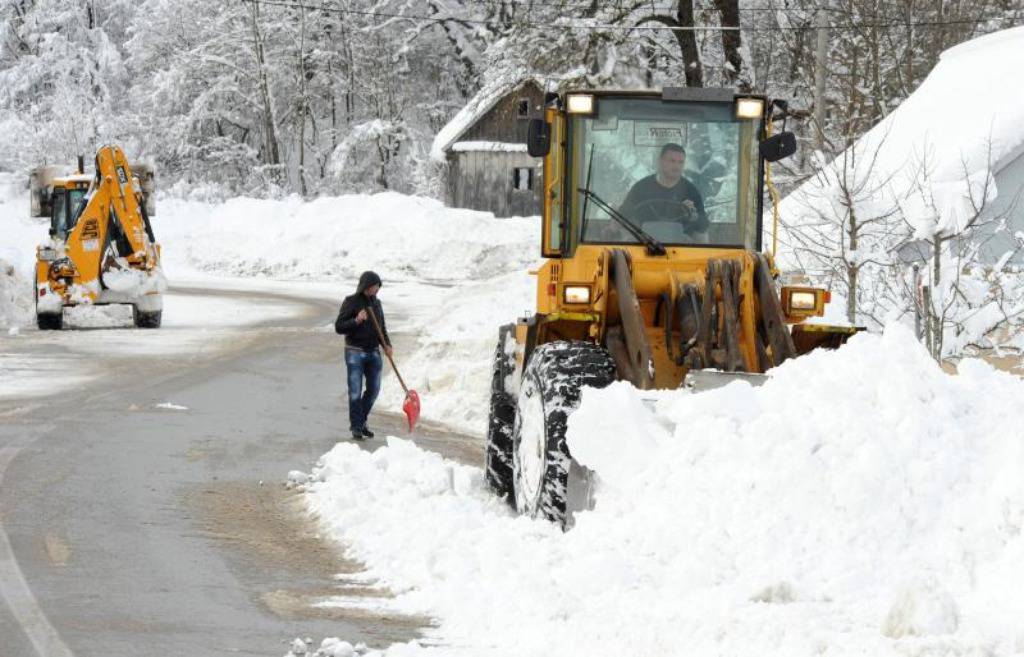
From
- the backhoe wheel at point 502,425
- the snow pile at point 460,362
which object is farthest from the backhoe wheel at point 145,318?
the backhoe wheel at point 502,425

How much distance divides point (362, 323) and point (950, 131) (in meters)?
9.46

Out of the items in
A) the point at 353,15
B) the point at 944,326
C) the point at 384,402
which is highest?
the point at 353,15

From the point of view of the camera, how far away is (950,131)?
61.7ft

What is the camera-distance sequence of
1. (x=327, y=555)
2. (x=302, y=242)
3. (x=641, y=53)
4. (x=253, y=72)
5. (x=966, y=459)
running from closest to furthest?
(x=966, y=459) < (x=327, y=555) < (x=641, y=53) < (x=302, y=242) < (x=253, y=72)

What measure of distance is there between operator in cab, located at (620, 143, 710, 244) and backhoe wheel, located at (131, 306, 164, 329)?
16.5 meters

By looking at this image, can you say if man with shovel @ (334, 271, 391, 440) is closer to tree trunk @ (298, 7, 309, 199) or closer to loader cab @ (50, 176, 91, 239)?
loader cab @ (50, 176, 91, 239)

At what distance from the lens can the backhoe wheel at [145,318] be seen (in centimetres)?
2439

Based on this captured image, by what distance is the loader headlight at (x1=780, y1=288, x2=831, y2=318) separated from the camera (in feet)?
30.0

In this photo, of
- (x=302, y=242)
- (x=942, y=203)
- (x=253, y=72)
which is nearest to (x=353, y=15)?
(x=253, y=72)

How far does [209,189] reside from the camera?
52812 millimetres

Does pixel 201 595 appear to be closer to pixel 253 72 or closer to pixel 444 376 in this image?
pixel 444 376

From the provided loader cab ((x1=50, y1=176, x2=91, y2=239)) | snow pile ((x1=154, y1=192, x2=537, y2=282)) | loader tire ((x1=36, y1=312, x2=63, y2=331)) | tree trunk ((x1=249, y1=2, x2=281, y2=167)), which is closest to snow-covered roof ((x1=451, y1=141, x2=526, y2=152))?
snow pile ((x1=154, y1=192, x2=537, y2=282))

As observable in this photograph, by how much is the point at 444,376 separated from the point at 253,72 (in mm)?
43124

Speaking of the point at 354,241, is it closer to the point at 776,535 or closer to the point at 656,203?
the point at 656,203
